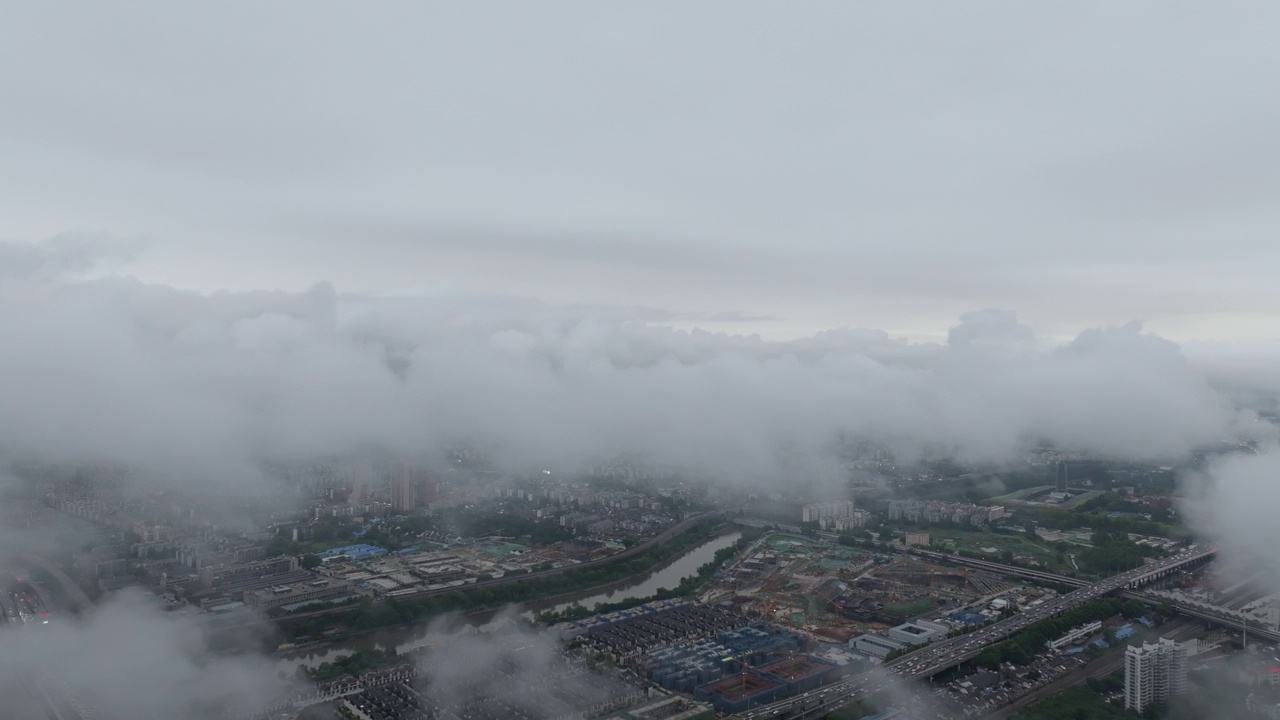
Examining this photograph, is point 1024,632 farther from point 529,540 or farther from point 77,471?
point 77,471

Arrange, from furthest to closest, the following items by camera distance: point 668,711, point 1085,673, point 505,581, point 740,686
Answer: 1. point 505,581
2. point 1085,673
3. point 740,686
4. point 668,711

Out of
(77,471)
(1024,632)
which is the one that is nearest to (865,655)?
(1024,632)

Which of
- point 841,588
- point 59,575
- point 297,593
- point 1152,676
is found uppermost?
point 59,575

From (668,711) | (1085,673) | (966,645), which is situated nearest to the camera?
(668,711)

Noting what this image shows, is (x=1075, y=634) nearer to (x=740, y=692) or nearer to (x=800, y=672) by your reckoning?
(x=800, y=672)

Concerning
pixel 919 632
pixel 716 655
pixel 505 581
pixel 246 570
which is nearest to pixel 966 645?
pixel 919 632

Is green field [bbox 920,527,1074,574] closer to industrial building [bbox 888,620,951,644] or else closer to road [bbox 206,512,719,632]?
industrial building [bbox 888,620,951,644]

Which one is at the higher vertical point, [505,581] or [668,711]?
[668,711]
